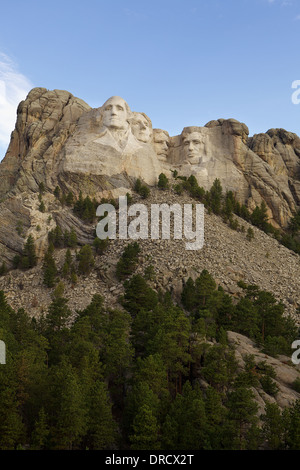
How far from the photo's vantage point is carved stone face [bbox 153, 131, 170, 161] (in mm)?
86875

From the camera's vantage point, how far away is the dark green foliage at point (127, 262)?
180 ft

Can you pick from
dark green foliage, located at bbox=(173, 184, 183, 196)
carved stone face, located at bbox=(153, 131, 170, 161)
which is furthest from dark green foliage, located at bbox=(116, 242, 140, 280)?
carved stone face, located at bbox=(153, 131, 170, 161)

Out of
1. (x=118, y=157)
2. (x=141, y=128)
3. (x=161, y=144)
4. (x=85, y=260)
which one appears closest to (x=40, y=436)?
(x=85, y=260)

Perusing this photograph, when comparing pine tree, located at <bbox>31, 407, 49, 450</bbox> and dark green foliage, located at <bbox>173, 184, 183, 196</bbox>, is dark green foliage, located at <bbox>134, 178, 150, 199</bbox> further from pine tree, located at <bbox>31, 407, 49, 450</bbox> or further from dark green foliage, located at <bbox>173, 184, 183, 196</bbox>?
pine tree, located at <bbox>31, 407, 49, 450</bbox>

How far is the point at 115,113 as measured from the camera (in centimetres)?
7762

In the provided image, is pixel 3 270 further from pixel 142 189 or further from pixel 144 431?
pixel 144 431

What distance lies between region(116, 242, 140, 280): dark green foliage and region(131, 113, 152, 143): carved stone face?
1285 inches

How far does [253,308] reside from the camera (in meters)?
43.8

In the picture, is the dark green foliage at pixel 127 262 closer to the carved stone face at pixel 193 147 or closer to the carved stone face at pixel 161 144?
the carved stone face at pixel 193 147

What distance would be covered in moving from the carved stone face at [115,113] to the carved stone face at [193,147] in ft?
44.9

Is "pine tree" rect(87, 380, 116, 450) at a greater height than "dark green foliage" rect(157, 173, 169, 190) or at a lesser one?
lesser

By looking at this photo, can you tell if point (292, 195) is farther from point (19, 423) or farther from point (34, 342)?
point (19, 423)

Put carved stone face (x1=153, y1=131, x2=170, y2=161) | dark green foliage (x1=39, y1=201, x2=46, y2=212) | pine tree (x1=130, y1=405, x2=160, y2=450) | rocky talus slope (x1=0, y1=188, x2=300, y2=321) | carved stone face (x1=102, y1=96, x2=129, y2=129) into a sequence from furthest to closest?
carved stone face (x1=153, y1=131, x2=170, y2=161) → carved stone face (x1=102, y1=96, x2=129, y2=129) → dark green foliage (x1=39, y1=201, x2=46, y2=212) → rocky talus slope (x1=0, y1=188, x2=300, y2=321) → pine tree (x1=130, y1=405, x2=160, y2=450)

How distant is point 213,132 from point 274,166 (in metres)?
14.0
